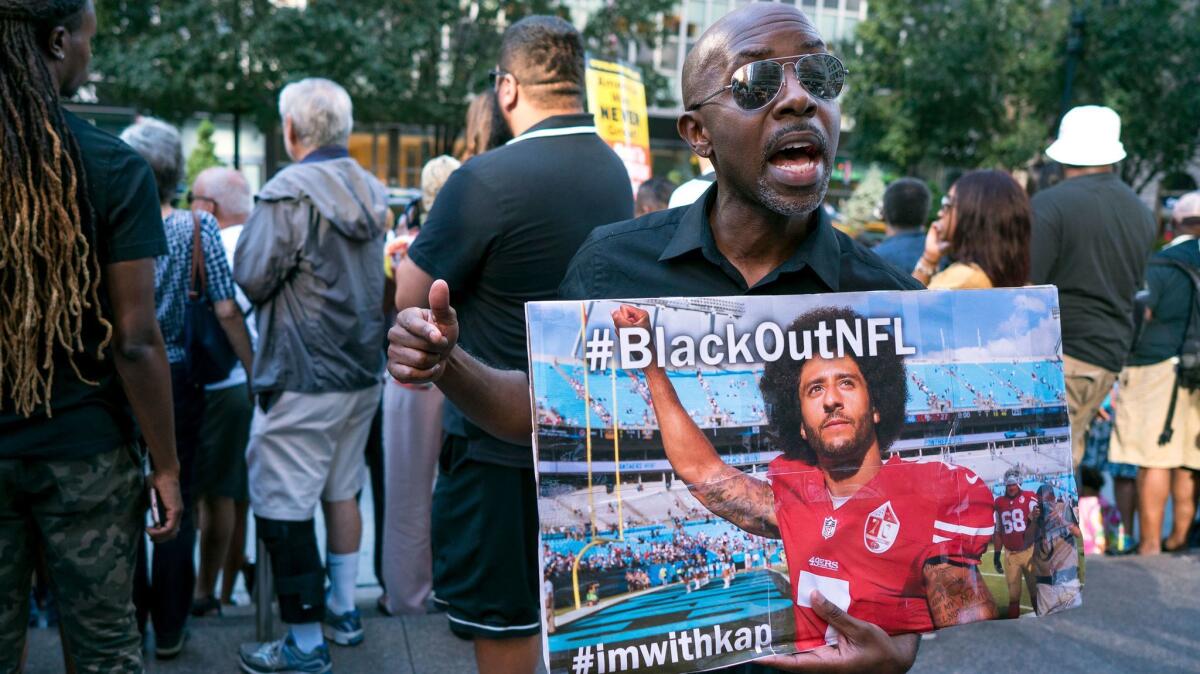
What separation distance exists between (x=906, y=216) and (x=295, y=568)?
362cm

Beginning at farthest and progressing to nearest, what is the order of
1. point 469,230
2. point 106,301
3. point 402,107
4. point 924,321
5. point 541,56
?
point 402,107
point 541,56
point 469,230
point 106,301
point 924,321

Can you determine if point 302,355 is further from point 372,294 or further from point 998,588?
point 998,588

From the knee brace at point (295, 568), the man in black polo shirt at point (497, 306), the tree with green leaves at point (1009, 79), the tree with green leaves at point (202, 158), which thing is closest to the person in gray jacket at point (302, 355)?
the knee brace at point (295, 568)

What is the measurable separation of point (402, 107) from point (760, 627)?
86.9ft

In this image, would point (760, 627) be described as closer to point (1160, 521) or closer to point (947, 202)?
point (947, 202)

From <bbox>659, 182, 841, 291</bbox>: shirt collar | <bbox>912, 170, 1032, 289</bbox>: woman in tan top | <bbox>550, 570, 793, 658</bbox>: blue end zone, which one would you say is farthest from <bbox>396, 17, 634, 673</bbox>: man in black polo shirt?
<bbox>912, 170, 1032, 289</bbox>: woman in tan top

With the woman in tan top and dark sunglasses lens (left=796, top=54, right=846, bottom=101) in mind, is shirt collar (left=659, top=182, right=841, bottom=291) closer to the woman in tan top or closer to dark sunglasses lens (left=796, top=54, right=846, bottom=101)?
dark sunglasses lens (left=796, top=54, right=846, bottom=101)

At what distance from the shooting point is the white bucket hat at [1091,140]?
18.3 ft

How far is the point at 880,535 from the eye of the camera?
5.87 ft

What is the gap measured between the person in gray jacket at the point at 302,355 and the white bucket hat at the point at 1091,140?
11.8 feet

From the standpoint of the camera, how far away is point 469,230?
9.94ft

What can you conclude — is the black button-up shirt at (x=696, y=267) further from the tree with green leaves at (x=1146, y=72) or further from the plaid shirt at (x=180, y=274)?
the tree with green leaves at (x=1146, y=72)

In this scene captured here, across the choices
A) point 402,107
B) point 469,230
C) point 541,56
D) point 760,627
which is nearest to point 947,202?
point 541,56

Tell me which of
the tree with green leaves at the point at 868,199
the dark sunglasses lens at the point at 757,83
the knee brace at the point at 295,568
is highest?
the tree with green leaves at the point at 868,199
